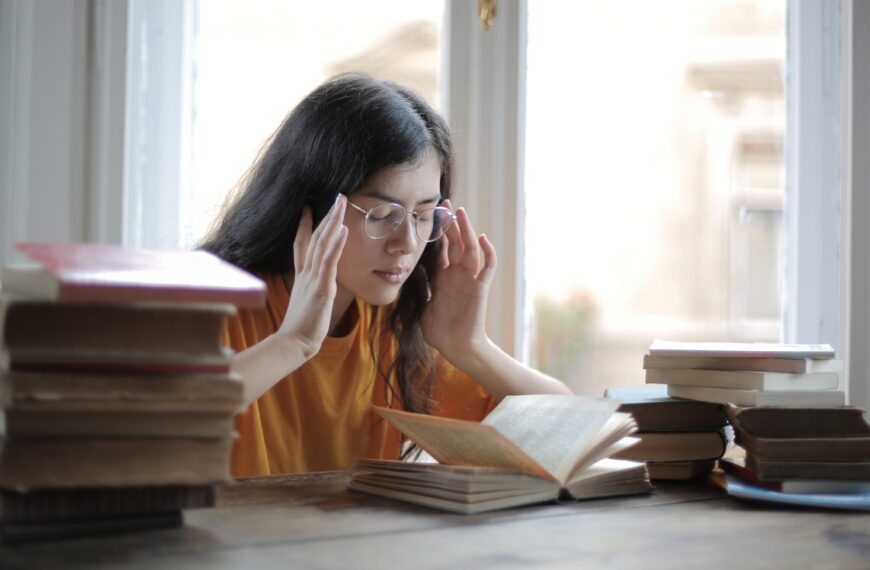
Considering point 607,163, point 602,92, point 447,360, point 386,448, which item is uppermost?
point 602,92

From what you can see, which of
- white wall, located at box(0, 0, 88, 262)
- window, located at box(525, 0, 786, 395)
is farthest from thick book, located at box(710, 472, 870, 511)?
white wall, located at box(0, 0, 88, 262)

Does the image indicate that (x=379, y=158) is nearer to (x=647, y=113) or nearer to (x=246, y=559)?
(x=246, y=559)

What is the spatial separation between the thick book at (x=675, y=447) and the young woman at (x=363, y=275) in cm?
38

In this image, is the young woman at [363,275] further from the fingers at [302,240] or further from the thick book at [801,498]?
the thick book at [801,498]

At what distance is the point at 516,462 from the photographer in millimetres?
1131

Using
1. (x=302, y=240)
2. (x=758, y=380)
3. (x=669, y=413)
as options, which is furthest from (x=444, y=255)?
(x=758, y=380)

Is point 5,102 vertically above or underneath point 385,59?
underneath

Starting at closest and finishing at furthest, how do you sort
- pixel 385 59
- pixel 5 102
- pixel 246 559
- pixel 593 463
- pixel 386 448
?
pixel 246 559 < pixel 593 463 < pixel 386 448 < pixel 5 102 < pixel 385 59

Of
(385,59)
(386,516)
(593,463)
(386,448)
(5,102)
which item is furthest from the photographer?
(385,59)

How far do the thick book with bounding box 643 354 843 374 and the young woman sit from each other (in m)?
0.40

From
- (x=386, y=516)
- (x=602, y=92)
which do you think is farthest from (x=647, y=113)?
(x=386, y=516)

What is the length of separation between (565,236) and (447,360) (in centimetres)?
80

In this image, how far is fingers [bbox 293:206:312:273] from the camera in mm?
1568

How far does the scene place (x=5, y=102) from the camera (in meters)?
1.96
